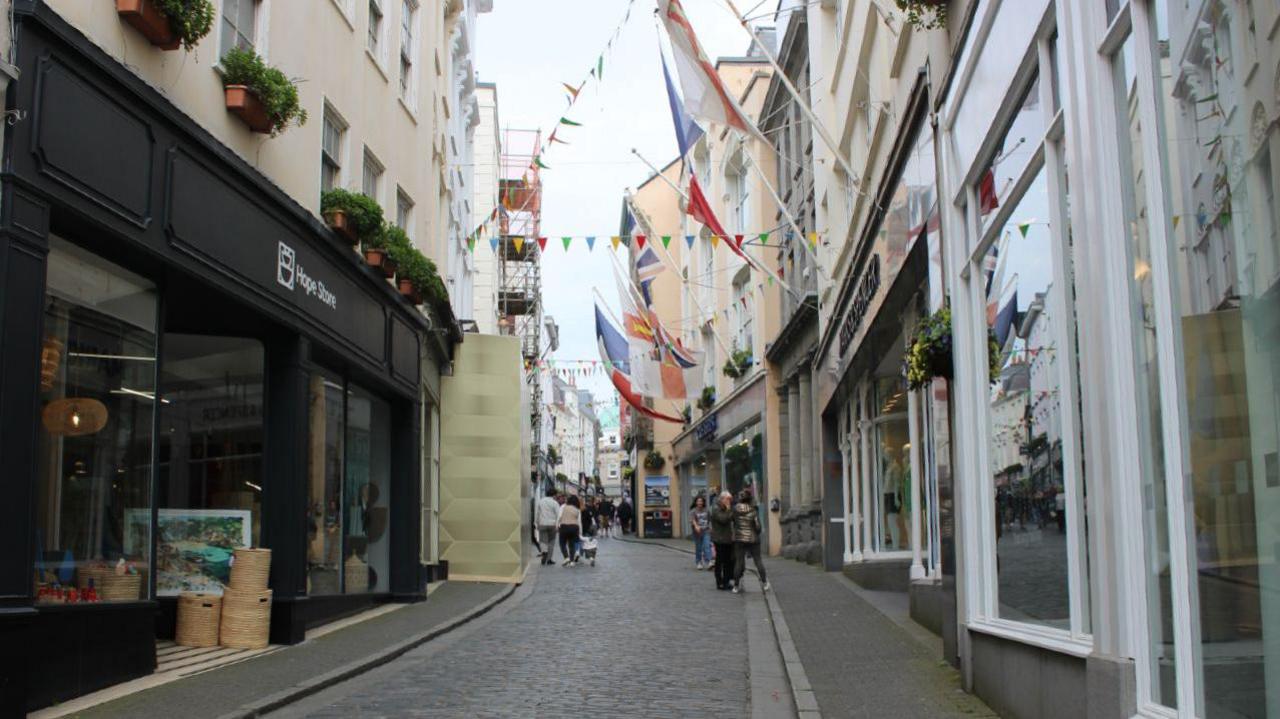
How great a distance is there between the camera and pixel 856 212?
19641 mm

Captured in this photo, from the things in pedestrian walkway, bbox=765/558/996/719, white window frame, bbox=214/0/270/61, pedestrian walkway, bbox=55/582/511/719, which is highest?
white window frame, bbox=214/0/270/61

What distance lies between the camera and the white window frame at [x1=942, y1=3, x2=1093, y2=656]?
22.7ft

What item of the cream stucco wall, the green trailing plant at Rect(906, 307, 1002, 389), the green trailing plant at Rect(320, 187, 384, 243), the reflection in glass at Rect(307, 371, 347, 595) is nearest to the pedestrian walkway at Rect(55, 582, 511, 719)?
the reflection in glass at Rect(307, 371, 347, 595)

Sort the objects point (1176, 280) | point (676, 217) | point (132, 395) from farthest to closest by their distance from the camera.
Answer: point (676, 217) < point (132, 395) < point (1176, 280)

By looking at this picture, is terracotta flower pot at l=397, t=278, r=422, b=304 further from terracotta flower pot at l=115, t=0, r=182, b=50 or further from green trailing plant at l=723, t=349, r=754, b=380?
green trailing plant at l=723, t=349, r=754, b=380

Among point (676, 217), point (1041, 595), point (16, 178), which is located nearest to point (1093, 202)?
point (1041, 595)

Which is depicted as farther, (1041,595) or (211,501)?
(211,501)

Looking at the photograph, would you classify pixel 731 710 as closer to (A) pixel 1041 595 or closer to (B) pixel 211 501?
(A) pixel 1041 595

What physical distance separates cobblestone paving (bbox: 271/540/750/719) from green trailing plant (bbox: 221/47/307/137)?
538cm

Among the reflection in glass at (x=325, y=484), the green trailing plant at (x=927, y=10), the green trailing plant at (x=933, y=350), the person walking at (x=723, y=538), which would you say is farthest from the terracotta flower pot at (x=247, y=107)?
the person walking at (x=723, y=538)

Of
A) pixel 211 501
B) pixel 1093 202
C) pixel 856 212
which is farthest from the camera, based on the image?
pixel 856 212

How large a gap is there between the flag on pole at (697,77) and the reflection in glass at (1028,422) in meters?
9.16

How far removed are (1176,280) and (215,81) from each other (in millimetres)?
9043

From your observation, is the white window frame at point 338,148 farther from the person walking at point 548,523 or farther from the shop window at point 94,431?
the person walking at point 548,523
